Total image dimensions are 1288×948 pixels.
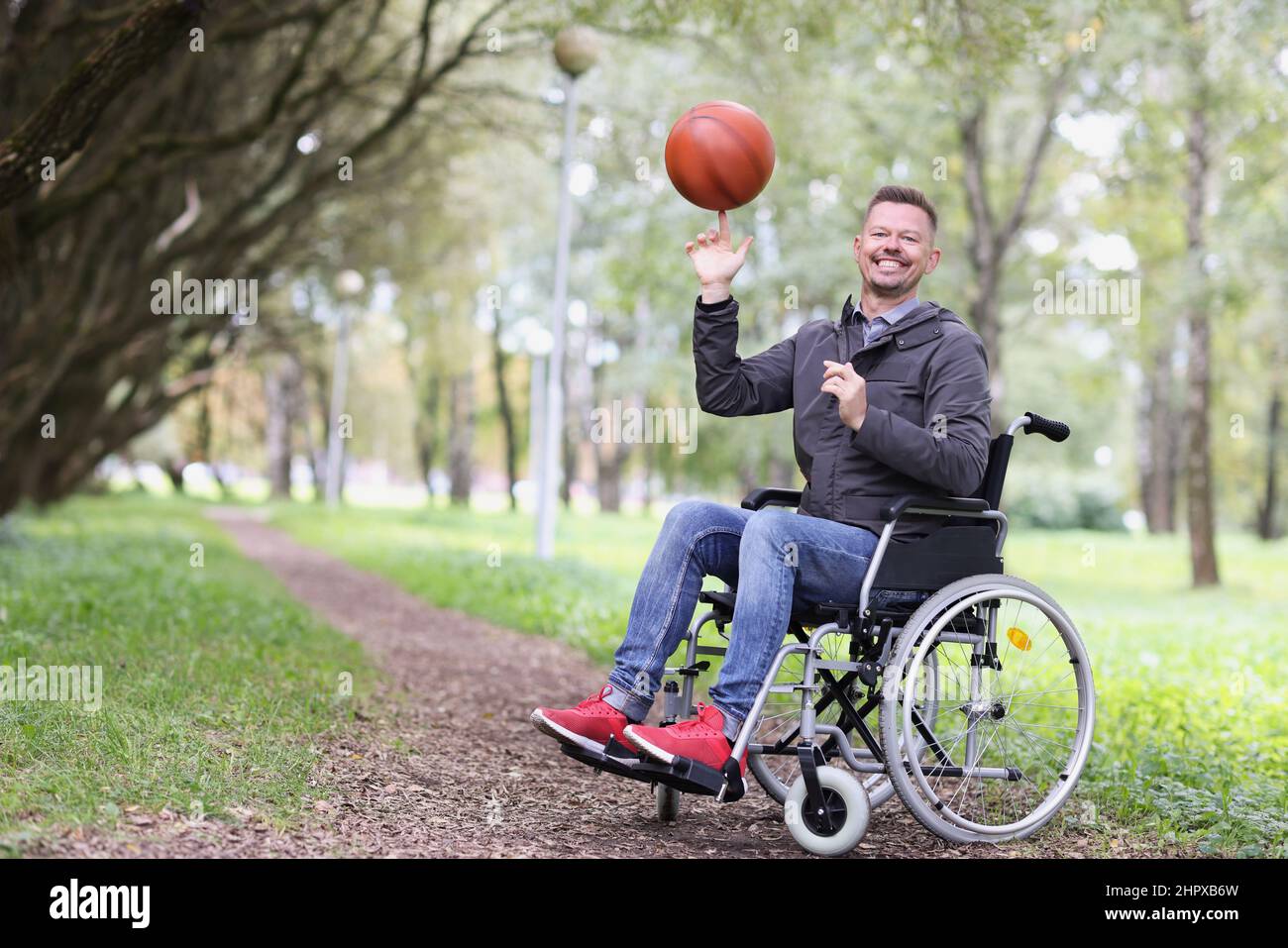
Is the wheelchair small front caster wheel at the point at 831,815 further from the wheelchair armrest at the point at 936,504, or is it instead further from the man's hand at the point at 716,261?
the man's hand at the point at 716,261

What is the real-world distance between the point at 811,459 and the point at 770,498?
14.4 inches

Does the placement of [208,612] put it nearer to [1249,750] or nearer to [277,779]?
[277,779]

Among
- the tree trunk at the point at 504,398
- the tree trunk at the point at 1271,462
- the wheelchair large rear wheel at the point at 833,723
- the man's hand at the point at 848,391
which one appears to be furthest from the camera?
the tree trunk at the point at 504,398

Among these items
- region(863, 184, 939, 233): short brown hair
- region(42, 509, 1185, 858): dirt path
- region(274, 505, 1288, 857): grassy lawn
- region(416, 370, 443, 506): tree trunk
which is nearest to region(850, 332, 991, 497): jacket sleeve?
region(863, 184, 939, 233): short brown hair

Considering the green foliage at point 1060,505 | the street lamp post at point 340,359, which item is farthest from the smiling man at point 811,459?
the green foliage at point 1060,505

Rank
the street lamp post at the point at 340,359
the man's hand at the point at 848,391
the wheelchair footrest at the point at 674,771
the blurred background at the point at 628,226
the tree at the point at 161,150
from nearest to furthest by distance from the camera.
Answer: the wheelchair footrest at the point at 674,771
the man's hand at the point at 848,391
the tree at the point at 161,150
the blurred background at the point at 628,226
the street lamp post at the point at 340,359

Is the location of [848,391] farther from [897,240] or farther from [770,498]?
[770,498]

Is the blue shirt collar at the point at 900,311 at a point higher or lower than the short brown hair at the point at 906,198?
lower

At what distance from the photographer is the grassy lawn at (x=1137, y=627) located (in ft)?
14.5

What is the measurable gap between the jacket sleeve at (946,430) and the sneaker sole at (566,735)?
1.20 metres

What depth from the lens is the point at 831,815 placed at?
370cm

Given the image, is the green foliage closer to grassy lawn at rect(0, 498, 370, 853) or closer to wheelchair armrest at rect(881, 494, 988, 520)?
grassy lawn at rect(0, 498, 370, 853)

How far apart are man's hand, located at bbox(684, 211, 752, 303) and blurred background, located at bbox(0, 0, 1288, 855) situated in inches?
90.7
